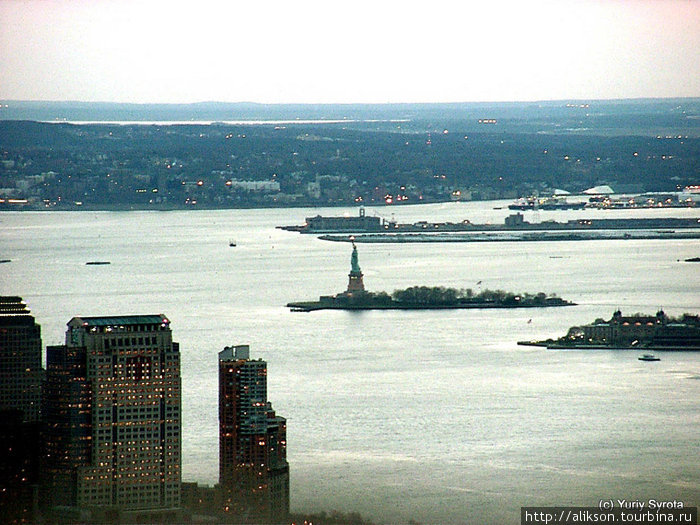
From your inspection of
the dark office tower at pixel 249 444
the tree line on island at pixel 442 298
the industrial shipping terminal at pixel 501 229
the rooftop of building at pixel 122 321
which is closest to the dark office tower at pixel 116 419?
the rooftop of building at pixel 122 321

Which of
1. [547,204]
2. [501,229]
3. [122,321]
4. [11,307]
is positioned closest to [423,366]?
[11,307]

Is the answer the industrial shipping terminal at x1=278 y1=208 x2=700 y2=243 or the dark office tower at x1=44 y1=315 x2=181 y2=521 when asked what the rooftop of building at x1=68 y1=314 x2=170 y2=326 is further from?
the industrial shipping terminal at x1=278 y1=208 x2=700 y2=243

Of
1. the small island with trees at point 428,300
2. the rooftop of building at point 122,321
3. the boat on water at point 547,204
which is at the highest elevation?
the rooftop of building at point 122,321

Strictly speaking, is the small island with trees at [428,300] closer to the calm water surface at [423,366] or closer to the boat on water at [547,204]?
the calm water surface at [423,366]

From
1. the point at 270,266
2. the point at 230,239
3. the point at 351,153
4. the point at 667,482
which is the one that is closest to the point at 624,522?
the point at 667,482

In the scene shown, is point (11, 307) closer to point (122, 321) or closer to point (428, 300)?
point (122, 321)

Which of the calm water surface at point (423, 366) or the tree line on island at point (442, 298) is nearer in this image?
the calm water surface at point (423, 366)
